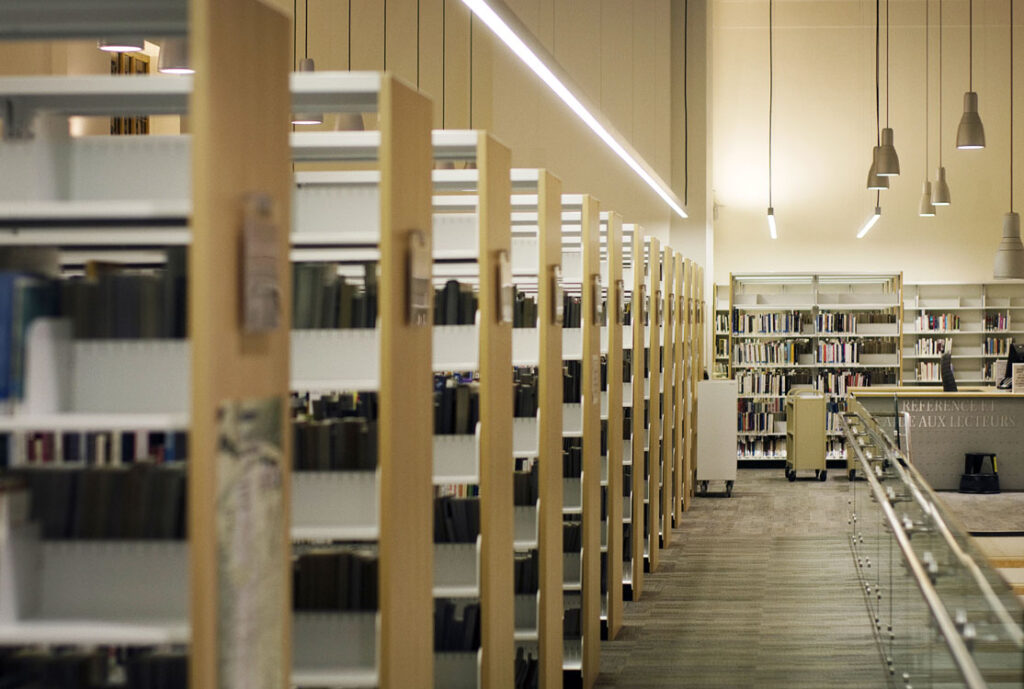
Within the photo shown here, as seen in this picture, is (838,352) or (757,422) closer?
(838,352)

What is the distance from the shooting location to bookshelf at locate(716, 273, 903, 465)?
50.7 feet

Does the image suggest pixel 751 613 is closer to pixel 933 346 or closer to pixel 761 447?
pixel 761 447

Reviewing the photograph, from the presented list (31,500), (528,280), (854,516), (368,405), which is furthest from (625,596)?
(31,500)

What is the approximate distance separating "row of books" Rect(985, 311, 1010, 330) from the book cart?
1467 cm

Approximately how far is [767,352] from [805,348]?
19.6 inches

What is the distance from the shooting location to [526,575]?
17.0ft

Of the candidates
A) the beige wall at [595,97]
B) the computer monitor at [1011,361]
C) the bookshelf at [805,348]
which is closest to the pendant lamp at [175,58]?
the beige wall at [595,97]

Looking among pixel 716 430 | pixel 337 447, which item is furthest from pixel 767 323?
pixel 337 447

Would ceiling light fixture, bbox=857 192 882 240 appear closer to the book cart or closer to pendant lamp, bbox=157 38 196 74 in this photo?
pendant lamp, bbox=157 38 196 74

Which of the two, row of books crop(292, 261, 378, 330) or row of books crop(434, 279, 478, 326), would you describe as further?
row of books crop(434, 279, 478, 326)

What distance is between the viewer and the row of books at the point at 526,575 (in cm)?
517

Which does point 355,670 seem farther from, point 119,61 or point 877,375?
point 877,375

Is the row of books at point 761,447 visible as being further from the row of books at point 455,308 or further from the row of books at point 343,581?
the row of books at point 343,581

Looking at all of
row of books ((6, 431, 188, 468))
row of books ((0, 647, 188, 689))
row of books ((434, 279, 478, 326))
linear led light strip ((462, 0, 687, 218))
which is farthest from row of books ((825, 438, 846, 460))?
row of books ((0, 647, 188, 689))
